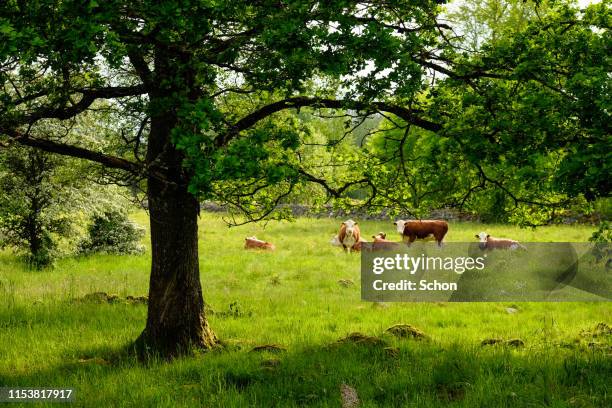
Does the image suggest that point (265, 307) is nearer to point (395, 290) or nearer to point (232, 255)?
point (395, 290)

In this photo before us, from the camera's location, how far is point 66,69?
8.02 m

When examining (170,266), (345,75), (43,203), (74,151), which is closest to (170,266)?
(170,266)

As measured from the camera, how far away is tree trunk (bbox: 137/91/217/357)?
9.74m

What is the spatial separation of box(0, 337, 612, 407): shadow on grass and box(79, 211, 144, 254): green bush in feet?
48.4

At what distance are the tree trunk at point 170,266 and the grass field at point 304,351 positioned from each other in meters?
0.56

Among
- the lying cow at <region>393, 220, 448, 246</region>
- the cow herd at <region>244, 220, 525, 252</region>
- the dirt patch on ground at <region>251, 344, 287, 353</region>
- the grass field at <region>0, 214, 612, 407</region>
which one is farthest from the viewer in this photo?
the lying cow at <region>393, 220, 448, 246</region>

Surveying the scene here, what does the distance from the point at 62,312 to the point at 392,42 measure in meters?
10.3

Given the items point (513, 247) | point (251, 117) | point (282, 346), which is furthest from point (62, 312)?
point (513, 247)

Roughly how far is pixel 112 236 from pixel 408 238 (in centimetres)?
1337

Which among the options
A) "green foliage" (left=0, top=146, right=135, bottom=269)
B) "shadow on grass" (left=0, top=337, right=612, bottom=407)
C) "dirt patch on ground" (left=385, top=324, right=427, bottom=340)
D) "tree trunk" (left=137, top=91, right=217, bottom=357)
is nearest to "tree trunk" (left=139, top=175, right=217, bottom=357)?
"tree trunk" (left=137, top=91, right=217, bottom=357)

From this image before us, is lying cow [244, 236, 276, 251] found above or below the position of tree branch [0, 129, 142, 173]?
below

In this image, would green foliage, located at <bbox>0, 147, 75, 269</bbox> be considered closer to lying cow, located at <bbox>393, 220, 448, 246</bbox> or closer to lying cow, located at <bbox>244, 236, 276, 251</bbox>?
lying cow, located at <bbox>244, 236, 276, 251</bbox>

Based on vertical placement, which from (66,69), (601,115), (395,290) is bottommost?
(395,290)

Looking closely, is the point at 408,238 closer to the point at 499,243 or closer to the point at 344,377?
the point at 499,243
